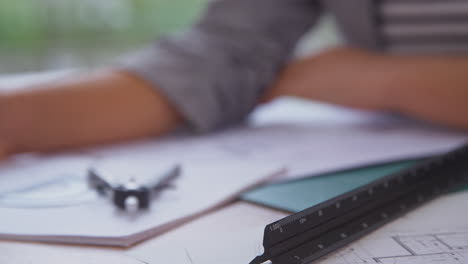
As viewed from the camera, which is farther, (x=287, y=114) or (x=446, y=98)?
(x=287, y=114)

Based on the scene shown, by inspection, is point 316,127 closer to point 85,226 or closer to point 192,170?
point 192,170

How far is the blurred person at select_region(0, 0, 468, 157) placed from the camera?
777 mm

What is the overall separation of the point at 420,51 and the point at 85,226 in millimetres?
649

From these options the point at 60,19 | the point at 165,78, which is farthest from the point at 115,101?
the point at 60,19

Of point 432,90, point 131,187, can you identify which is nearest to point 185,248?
point 131,187

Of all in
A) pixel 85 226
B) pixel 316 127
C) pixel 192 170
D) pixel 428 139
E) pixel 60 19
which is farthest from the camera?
pixel 60 19

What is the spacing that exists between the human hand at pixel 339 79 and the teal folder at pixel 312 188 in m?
0.22

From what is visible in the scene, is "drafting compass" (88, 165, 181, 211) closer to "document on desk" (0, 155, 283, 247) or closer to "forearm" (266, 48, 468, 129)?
"document on desk" (0, 155, 283, 247)

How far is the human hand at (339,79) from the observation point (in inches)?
33.2

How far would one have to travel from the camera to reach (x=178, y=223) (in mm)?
506

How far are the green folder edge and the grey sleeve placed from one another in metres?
0.28

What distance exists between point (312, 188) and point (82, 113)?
357 millimetres

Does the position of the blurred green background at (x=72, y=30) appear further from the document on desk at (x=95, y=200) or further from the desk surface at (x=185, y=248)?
the desk surface at (x=185, y=248)

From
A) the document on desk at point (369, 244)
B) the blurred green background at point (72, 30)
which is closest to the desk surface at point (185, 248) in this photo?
the document on desk at point (369, 244)
